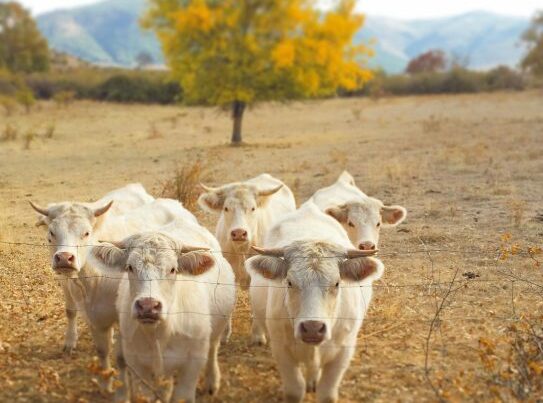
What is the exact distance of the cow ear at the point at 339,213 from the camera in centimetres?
725

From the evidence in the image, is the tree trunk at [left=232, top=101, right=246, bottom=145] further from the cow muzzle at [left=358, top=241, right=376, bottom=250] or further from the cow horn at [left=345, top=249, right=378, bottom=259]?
the cow horn at [left=345, top=249, right=378, bottom=259]

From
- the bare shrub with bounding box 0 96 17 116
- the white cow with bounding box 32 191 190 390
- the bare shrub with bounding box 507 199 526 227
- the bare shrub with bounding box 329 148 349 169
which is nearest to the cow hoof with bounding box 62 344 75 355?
the white cow with bounding box 32 191 190 390

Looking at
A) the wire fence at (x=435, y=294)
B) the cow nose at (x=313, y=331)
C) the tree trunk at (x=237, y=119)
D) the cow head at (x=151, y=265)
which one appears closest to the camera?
the cow nose at (x=313, y=331)

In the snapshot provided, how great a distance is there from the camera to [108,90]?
44469mm

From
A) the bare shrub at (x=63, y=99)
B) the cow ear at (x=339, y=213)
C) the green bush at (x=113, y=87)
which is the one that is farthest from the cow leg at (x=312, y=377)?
the green bush at (x=113, y=87)

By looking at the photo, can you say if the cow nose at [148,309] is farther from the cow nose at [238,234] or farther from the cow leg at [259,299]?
the cow nose at [238,234]

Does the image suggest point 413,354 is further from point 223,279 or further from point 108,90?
point 108,90

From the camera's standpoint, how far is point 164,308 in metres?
4.49

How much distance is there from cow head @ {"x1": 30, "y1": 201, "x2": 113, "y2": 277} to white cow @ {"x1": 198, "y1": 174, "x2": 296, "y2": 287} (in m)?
1.47

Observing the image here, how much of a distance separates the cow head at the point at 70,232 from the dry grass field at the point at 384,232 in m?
0.86

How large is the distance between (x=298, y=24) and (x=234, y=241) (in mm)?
15963

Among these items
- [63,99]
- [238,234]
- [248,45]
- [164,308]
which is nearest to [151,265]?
[164,308]

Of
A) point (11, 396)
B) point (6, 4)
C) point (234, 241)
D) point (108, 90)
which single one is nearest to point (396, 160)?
point (234, 241)

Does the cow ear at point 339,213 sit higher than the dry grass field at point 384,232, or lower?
higher
